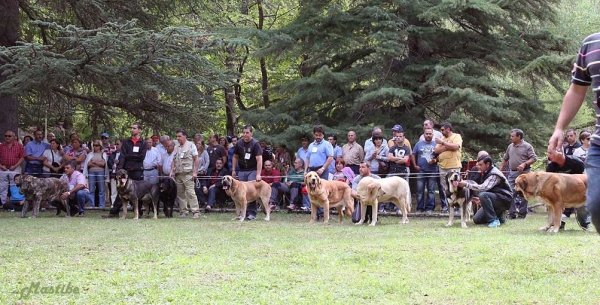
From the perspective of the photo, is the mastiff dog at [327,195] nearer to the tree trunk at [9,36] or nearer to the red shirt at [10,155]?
the red shirt at [10,155]

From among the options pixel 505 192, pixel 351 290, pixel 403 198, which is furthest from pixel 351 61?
pixel 351 290

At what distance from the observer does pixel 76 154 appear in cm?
1694

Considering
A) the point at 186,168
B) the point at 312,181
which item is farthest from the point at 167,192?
the point at 312,181

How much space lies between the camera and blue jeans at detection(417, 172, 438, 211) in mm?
14328

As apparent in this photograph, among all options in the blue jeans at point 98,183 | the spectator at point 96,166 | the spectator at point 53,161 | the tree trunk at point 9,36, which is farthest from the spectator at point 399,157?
the tree trunk at point 9,36

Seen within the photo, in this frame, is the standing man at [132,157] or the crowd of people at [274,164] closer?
the crowd of people at [274,164]

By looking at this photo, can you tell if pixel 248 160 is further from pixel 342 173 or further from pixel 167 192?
pixel 342 173

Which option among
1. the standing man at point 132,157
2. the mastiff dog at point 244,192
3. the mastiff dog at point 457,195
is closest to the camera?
the mastiff dog at point 457,195

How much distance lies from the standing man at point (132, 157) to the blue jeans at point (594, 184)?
39.3ft

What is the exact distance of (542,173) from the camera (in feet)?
32.8

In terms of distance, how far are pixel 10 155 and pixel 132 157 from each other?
4.07m

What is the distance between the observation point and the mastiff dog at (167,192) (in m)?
14.6

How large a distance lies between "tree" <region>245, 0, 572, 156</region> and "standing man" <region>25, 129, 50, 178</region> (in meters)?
5.56

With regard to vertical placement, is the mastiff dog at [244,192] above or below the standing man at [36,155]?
below
